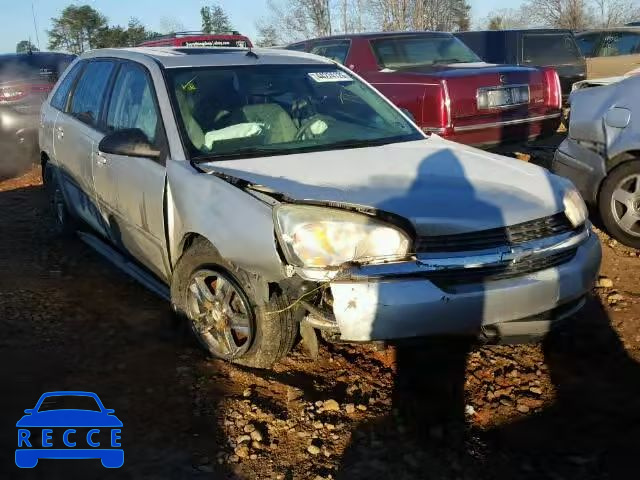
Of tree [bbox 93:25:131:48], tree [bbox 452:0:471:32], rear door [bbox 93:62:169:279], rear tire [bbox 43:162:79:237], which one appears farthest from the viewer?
tree [bbox 93:25:131:48]

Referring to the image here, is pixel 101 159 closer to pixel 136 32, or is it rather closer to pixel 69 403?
pixel 69 403

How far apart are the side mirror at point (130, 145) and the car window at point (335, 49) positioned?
5.18m

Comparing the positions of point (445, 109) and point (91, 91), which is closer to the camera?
point (91, 91)

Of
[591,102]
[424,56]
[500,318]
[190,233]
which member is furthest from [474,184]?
[424,56]

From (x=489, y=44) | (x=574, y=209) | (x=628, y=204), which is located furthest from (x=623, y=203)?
(x=489, y=44)

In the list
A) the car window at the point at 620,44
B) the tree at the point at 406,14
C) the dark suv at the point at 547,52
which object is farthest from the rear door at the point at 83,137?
the tree at the point at 406,14

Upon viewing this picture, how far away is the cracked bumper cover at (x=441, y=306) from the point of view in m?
2.78

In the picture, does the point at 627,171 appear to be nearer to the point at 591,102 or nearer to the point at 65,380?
the point at 591,102

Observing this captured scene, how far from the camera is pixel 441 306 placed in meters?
2.82

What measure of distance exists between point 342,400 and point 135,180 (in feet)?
6.10

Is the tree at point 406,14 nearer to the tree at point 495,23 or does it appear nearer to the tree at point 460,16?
the tree at point 460,16

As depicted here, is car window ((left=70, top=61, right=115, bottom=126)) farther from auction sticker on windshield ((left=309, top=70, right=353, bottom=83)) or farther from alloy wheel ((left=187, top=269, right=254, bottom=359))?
alloy wheel ((left=187, top=269, right=254, bottom=359))

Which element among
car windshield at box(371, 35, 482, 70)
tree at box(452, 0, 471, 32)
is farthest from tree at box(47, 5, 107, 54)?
car windshield at box(371, 35, 482, 70)

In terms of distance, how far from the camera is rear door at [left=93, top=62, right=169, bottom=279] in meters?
3.82
